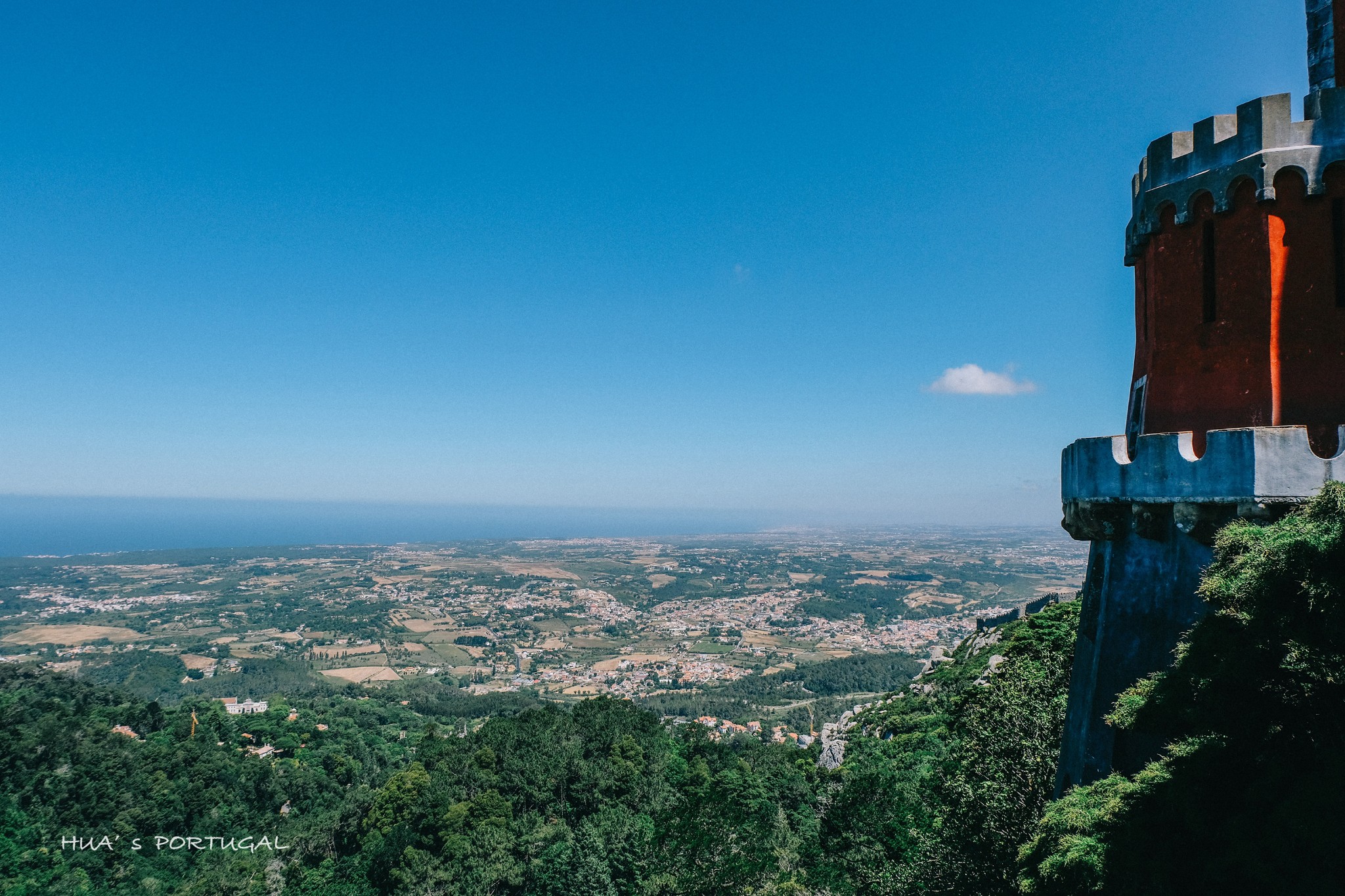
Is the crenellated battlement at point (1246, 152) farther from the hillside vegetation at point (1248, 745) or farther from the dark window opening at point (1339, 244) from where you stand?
the hillside vegetation at point (1248, 745)

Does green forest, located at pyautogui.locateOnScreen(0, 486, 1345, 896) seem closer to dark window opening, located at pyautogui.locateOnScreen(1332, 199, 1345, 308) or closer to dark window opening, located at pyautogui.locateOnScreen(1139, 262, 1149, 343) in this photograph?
dark window opening, located at pyautogui.locateOnScreen(1332, 199, 1345, 308)

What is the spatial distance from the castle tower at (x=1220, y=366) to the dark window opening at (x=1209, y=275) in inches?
0.5

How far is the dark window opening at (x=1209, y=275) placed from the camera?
5594 mm

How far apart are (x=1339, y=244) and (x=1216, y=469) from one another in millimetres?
2183

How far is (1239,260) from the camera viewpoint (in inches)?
209

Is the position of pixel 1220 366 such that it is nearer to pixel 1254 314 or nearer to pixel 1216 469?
pixel 1254 314

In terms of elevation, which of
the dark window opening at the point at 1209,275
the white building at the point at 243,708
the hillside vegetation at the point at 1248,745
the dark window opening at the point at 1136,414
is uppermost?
the dark window opening at the point at 1209,275

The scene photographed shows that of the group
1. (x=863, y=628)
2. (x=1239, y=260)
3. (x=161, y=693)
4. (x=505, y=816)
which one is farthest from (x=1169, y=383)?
(x=863, y=628)

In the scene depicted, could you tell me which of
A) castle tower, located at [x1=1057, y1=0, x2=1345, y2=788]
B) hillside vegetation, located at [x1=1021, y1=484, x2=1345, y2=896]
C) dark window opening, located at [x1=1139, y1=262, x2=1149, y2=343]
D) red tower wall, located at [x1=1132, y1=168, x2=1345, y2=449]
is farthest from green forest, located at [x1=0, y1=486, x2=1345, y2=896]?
dark window opening, located at [x1=1139, y1=262, x2=1149, y2=343]

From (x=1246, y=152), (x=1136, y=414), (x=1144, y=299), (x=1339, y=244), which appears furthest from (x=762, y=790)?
(x=1246, y=152)

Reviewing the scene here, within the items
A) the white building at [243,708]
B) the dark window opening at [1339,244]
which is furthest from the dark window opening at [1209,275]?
the white building at [243,708]

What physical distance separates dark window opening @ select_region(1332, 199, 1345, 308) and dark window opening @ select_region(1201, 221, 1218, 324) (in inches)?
28.9

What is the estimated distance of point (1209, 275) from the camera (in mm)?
5641

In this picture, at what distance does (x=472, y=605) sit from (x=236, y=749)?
10556 cm
